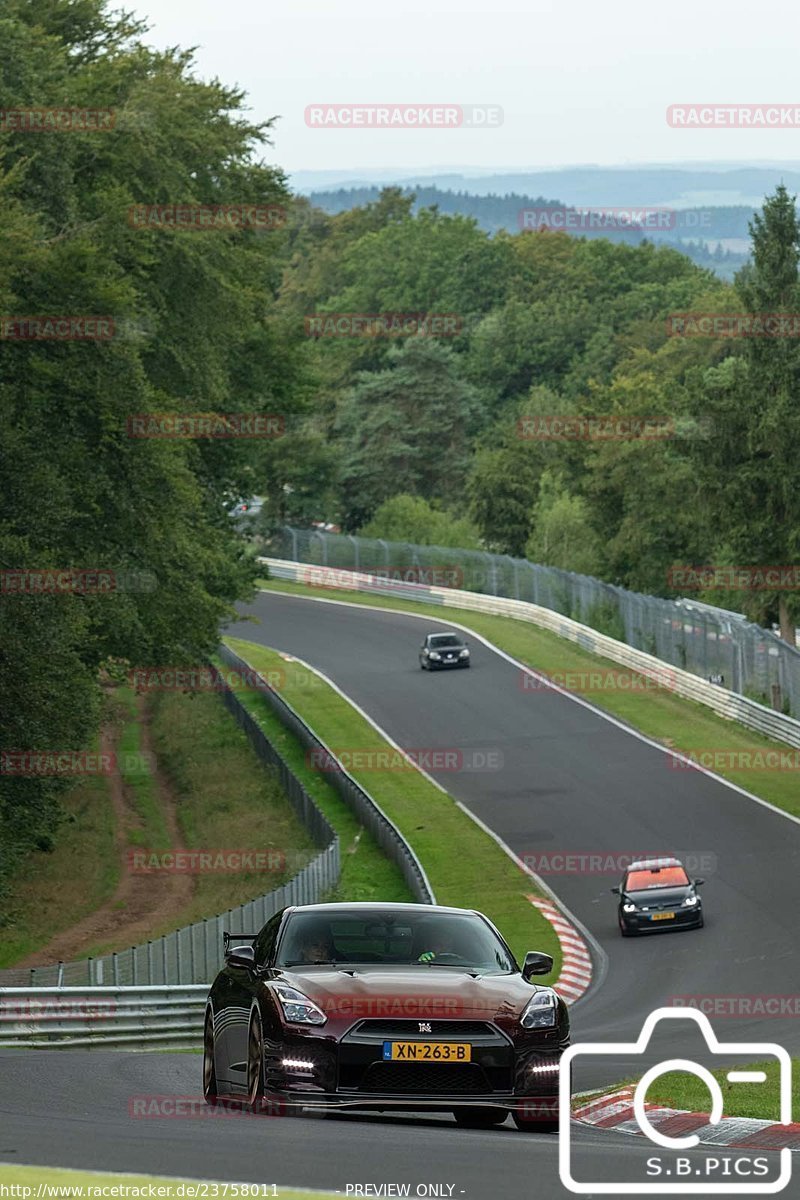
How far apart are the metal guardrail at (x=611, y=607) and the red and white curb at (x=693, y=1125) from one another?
1528 inches

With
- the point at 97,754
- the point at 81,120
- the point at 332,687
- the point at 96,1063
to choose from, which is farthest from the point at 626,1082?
the point at 332,687

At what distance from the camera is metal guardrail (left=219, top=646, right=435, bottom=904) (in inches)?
1359

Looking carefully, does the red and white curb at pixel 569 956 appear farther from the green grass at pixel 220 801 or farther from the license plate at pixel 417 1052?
the license plate at pixel 417 1052

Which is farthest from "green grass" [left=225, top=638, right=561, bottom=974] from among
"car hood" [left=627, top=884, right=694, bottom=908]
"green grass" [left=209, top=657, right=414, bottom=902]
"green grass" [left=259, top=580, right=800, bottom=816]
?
"green grass" [left=259, top=580, right=800, bottom=816]

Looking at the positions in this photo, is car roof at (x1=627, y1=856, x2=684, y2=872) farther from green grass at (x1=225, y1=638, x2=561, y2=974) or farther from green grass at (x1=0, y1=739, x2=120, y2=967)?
green grass at (x1=0, y1=739, x2=120, y2=967)

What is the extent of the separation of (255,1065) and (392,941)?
4.17 ft

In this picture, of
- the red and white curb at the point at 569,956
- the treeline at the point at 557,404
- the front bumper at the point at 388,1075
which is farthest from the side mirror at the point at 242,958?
the treeline at the point at 557,404

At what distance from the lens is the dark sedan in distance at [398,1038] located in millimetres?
10906

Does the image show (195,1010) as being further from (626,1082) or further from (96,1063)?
(626,1082)

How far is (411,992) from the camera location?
11.2 m

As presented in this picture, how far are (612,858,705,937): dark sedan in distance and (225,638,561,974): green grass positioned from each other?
4.37ft

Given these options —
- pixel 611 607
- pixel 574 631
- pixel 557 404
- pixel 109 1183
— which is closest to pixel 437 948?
pixel 109 1183

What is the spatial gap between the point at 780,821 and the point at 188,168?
63.6 feet

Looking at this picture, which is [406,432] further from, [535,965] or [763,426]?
[535,965]
